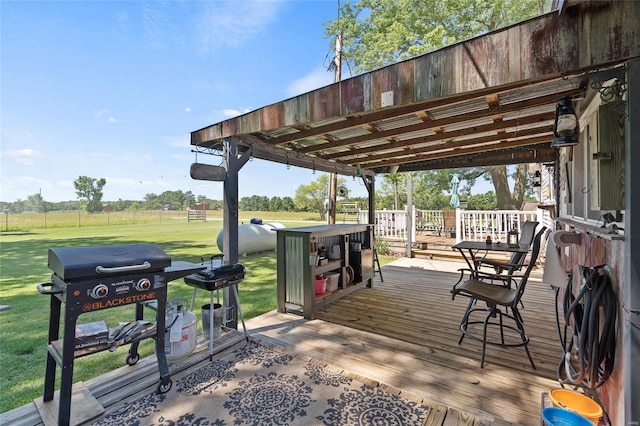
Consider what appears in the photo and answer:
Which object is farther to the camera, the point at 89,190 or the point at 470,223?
the point at 89,190

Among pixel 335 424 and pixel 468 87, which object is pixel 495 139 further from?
pixel 335 424

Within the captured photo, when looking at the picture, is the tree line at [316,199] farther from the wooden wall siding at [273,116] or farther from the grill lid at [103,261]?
the grill lid at [103,261]

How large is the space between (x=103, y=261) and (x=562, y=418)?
2983mm

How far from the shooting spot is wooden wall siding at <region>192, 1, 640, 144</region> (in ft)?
4.60

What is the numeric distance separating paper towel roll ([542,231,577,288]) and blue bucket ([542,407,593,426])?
4.40ft

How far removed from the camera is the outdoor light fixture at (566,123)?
206 cm

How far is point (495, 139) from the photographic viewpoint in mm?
4059

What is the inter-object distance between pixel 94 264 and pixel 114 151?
36.0 meters

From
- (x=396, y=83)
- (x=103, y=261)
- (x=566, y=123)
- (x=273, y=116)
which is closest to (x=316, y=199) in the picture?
(x=273, y=116)

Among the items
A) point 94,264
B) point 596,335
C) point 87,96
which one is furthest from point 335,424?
point 87,96

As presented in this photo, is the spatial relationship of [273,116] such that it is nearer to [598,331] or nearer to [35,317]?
[598,331]

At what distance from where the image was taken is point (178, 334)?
8.14ft

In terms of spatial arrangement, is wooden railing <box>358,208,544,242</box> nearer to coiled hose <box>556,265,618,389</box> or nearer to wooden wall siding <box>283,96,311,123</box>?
wooden wall siding <box>283,96,311,123</box>

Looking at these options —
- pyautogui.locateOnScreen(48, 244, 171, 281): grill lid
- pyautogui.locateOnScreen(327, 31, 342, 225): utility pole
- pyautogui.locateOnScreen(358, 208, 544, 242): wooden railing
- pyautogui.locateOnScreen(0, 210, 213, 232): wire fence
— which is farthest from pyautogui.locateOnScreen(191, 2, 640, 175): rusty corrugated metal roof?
pyautogui.locateOnScreen(0, 210, 213, 232): wire fence
